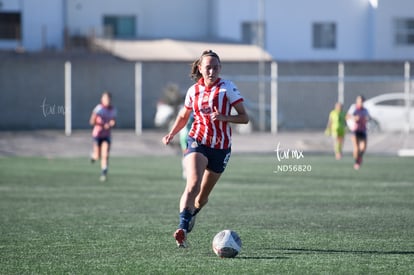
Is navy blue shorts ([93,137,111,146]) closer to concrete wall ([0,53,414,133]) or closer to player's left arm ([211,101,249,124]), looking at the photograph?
player's left arm ([211,101,249,124])

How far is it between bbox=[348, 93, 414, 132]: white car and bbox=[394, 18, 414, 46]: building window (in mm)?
10661

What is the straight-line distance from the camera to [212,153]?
11.3 m

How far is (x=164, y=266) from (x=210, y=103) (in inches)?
87.0

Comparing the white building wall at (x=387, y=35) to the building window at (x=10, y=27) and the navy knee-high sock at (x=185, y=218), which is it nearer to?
the building window at (x=10, y=27)

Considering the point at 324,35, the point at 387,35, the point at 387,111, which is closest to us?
the point at 387,111

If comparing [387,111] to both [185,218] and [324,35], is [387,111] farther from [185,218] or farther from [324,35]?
[185,218]

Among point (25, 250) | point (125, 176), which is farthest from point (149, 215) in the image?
point (125, 176)

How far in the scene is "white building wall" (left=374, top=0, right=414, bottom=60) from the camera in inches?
2020

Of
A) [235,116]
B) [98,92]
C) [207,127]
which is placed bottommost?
[98,92]

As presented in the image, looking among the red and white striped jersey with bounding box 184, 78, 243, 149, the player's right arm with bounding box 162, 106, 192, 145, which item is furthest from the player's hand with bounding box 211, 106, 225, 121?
the player's right arm with bounding box 162, 106, 192, 145

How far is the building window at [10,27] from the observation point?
5278cm

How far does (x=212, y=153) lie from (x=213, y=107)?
20.2 inches

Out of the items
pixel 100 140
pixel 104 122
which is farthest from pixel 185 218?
pixel 100 140

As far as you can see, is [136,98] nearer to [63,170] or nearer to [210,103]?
[63,170]
